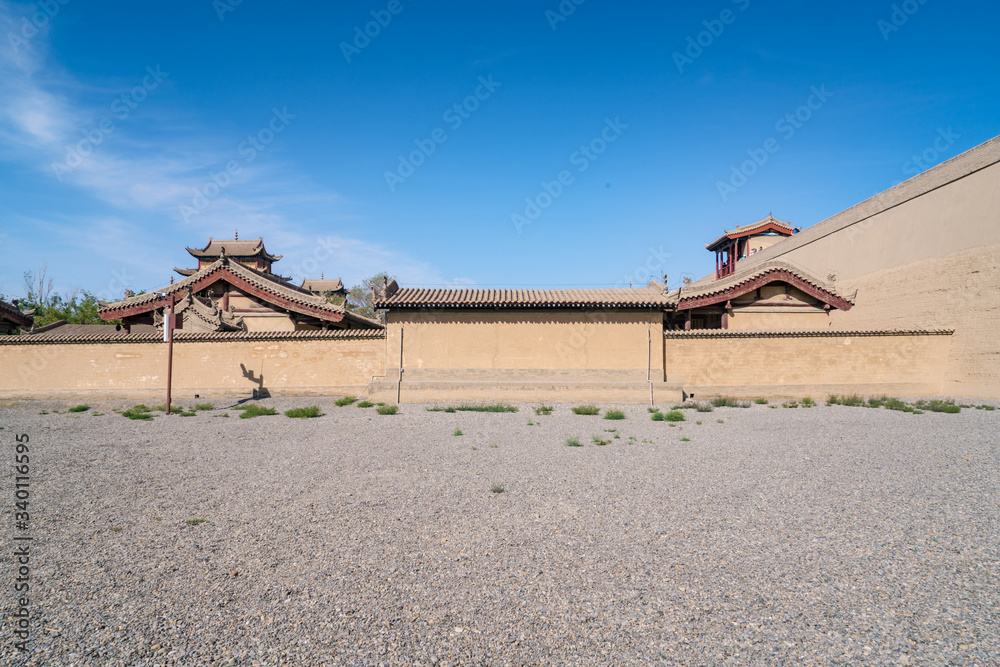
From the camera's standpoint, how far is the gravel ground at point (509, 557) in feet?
9.11

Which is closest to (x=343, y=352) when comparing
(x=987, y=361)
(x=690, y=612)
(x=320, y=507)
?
(x=320, y=507)

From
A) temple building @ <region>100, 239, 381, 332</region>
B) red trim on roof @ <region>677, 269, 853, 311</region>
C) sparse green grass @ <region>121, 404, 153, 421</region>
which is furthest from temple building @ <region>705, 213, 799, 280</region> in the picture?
sparse green grass @ <region>121, 404, 153, 421</region>

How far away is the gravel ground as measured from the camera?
2.78 meters

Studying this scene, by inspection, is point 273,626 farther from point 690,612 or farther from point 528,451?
point 528,451

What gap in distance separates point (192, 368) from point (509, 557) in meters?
16.0

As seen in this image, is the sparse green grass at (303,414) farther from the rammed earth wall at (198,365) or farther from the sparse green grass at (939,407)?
the sparse green grass at (939,407)

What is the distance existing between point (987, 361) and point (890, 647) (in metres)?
18.1

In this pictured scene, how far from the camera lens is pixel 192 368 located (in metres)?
16.0

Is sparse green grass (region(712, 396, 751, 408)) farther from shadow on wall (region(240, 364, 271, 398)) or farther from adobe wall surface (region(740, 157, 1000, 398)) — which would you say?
shadow on wall (region(240, 364, 271, 398))

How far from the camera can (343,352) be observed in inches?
637

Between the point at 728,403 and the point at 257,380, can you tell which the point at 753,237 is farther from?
the point at 257,380

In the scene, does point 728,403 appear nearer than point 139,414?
No

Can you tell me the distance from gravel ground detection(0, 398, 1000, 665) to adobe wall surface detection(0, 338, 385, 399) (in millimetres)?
8097

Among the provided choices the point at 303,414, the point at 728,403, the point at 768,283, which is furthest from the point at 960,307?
the point at 303,414
